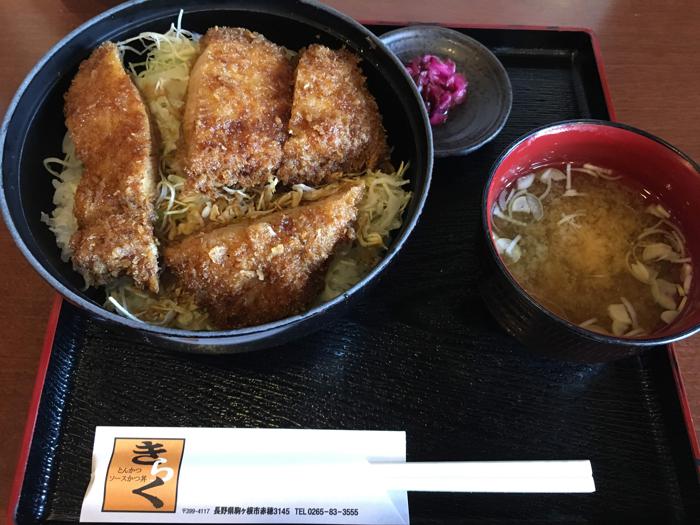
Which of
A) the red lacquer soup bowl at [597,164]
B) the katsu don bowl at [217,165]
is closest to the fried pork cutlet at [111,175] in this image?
the katsu don bowl at [217,165]

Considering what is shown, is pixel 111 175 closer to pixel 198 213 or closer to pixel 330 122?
pixel 198 213

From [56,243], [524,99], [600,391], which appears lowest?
[600,391]

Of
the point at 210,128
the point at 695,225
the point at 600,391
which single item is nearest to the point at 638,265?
the point at 695,225

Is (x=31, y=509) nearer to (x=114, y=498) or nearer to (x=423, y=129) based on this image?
(x=114, y=498)

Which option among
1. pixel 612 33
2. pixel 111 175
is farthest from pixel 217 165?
pixel 612 33

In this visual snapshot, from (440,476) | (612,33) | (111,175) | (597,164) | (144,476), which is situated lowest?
(440,476)
